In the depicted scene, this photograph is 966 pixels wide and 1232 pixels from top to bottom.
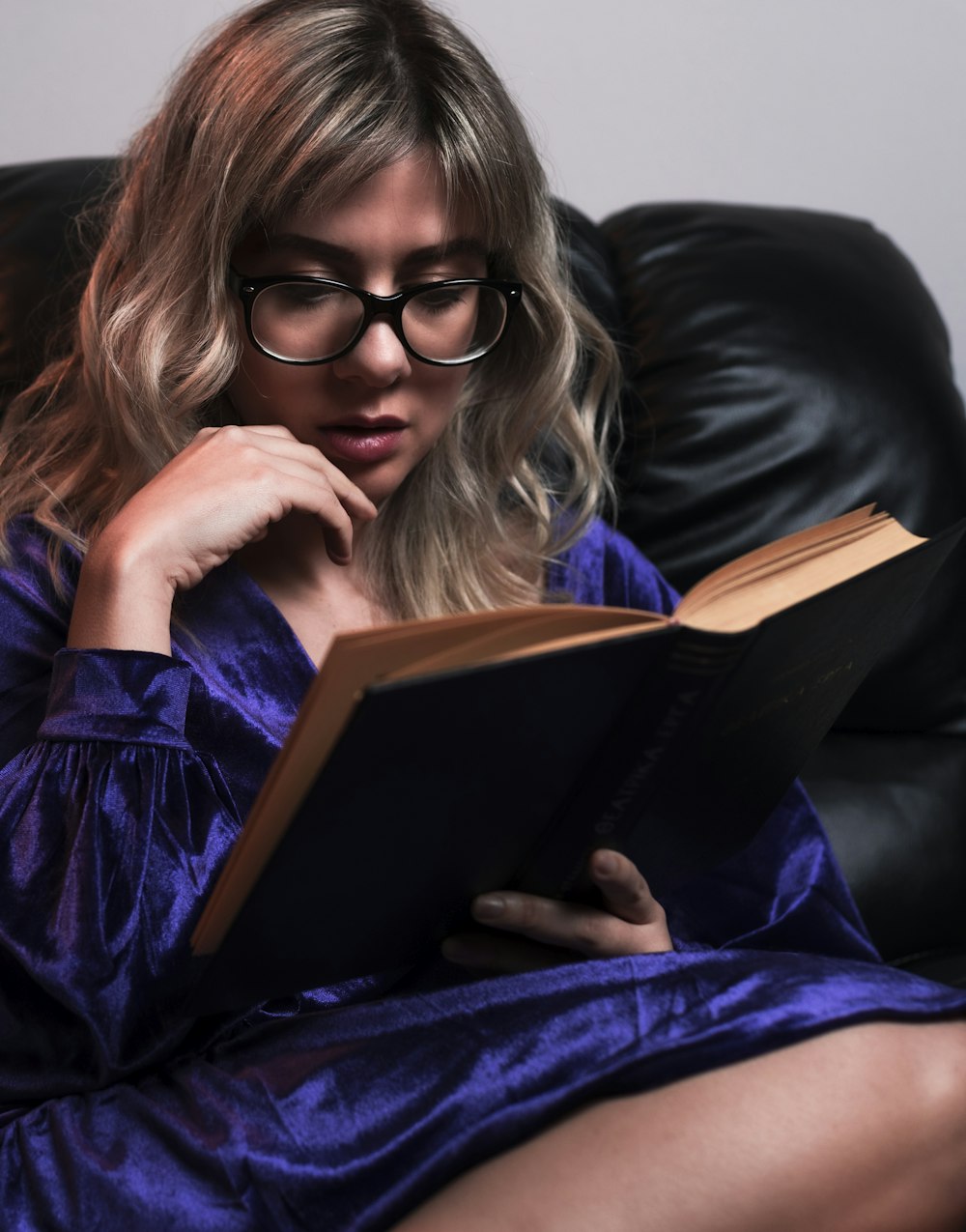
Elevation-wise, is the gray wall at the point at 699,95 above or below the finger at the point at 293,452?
above

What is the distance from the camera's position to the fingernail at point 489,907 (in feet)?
2.84

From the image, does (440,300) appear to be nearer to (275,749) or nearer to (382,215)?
(382,215)

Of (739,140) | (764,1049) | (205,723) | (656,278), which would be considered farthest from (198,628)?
(739,140)

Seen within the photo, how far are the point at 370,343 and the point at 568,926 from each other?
491 mm

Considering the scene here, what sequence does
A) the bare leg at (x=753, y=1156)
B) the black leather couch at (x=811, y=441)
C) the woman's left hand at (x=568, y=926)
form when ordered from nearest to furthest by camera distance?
the bare leg at (x=753, y=1156), the woman's left hand at (x=568, y=926), the black leather couch at (x=811, y=441)

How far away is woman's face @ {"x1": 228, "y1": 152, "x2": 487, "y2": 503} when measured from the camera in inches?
41.5

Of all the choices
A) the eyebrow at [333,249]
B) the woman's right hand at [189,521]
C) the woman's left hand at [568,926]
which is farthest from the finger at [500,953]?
the eyebrow at [333,249]

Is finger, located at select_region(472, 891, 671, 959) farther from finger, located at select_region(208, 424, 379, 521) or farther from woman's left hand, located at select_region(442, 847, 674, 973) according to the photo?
finger, located at select_region(208, 424, 379, 521)

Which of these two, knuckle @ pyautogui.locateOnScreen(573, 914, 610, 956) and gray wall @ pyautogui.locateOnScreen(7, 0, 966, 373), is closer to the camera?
knuckle @ pyautogui.locateOnScreen(573, 914, 610, 956)

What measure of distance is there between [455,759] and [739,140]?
1.46 m

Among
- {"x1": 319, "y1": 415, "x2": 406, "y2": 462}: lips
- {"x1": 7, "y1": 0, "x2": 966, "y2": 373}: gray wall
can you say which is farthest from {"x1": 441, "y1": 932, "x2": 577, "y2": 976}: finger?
{"x1": 7, "y1": 0, "x2": 966, "y2": 373}: gray wall

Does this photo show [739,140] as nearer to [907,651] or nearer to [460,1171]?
[907,651]

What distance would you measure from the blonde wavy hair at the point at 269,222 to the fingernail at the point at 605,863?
51 centimetres

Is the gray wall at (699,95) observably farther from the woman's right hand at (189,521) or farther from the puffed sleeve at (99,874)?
the puffed sleeve at (99,874)
